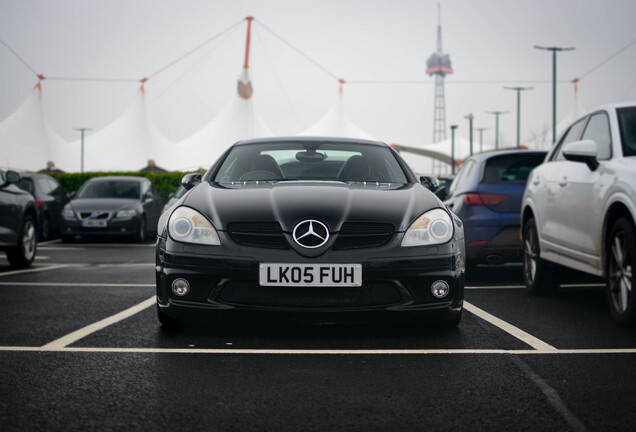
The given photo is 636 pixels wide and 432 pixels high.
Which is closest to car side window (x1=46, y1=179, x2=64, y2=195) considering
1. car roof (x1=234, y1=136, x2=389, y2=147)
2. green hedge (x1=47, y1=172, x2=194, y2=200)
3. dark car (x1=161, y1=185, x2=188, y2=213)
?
dark car (x1=161, y1=185, x2=188, y2=213)

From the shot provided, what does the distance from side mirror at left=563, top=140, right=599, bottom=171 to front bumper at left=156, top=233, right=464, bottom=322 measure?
1.73 m

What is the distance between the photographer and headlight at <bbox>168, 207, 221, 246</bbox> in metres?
5.16

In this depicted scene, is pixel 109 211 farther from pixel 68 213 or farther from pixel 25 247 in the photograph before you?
pixel 25 247

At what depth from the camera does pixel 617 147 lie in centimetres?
626

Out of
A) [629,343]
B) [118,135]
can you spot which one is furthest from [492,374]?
[118,135]

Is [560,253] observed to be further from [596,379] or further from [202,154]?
[202,154]

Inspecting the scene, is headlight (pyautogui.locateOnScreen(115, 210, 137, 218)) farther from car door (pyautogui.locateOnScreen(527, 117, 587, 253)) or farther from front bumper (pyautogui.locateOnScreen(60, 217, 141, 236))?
car door (pyautogui.locateOnScreen(527, 117, 587, 253))

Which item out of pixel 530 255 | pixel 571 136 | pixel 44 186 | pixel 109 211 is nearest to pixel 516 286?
pixel 530 255

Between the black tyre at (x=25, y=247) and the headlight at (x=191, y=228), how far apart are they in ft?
18.6

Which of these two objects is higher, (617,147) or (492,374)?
(617,147)

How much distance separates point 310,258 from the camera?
4.98 m

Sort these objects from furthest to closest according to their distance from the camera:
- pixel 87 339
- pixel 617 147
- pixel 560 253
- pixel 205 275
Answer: pixel 560 253, pixel 617 147, pixel 87 339, pixel 205 275

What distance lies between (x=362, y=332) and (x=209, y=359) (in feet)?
4.29

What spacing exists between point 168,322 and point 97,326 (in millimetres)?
661
